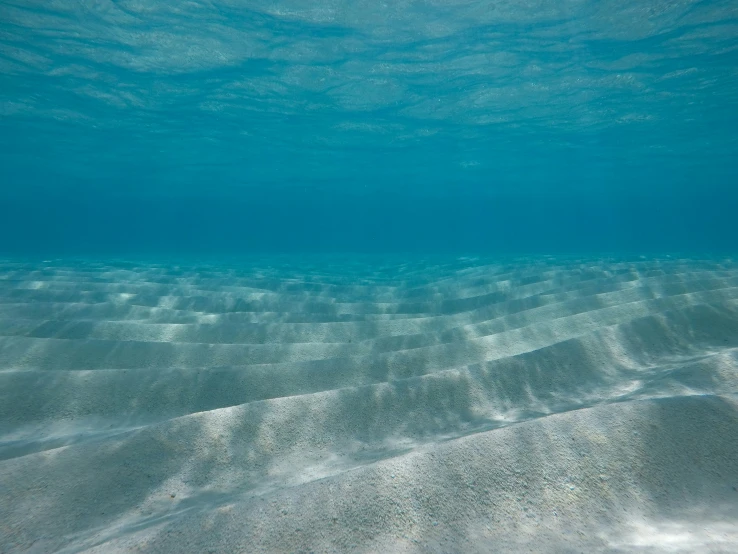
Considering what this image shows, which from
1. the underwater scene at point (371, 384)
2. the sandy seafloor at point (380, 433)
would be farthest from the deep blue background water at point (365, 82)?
the sandy seafloor at point (380, 433)

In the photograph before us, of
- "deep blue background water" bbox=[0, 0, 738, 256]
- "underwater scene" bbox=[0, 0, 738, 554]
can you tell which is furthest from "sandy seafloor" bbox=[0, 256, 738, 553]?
"deep blue background water" bbox=[0, 0, 738, 256]

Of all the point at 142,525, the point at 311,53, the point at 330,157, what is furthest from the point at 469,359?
the point at 330,157

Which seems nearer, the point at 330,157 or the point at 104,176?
the point at 330,157

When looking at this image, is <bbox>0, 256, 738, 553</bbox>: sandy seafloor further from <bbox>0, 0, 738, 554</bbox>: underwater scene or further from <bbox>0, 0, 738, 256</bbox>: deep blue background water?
<bbox>0, 0, 738, 256</bbox>: deep blue background water

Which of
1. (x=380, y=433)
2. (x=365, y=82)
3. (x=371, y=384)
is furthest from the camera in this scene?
(x=365, y=82)

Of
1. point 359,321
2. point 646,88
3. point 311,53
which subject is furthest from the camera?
point 646,88

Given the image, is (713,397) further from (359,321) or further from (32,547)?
(359,321)

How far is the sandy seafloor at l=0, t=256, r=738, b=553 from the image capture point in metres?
1.99

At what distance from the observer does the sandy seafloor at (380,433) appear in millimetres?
1994

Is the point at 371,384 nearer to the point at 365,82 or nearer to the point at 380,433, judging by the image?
the point at 380,433

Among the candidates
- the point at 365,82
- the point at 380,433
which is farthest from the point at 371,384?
the point at 365,82

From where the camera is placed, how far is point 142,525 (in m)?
2.20

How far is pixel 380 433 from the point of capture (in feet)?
10.4

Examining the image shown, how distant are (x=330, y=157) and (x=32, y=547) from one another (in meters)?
40.6
